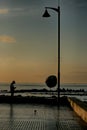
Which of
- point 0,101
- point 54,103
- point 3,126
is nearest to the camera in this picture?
point 3,126

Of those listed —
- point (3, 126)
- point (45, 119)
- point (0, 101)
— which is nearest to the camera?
point (3, 126)

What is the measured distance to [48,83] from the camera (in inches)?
1719

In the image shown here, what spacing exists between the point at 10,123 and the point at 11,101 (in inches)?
839

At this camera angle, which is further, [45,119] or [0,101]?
[0,101]

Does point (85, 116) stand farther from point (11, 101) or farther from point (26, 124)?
point (11, 101)

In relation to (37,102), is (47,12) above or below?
above

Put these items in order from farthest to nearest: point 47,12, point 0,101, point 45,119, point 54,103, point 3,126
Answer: point 0,101, point 54,103, point 47,12, point 45,119, point 3,126

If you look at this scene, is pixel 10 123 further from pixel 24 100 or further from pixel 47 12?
pixel 24 100

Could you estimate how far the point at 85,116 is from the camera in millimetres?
22891

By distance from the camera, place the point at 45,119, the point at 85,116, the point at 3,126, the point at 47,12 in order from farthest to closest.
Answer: the point at 47,12 → the point at 45,119 → the point at 85,116 → the point at 3,126

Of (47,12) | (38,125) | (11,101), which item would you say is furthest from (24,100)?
(38,125)

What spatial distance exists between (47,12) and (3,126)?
51.8 ft

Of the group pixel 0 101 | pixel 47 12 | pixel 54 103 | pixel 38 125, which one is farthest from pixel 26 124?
pixel 0 101

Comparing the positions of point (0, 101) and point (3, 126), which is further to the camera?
point (0, 101)
